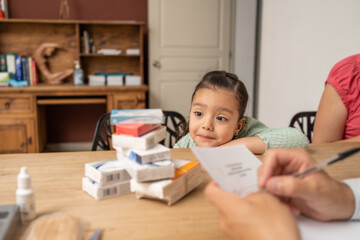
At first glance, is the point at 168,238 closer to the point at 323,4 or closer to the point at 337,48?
the point at 337,48

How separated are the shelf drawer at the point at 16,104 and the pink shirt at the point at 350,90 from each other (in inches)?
111

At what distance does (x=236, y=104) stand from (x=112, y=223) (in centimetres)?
80

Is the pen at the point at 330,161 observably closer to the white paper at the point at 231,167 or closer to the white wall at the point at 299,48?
the white paper at the point at 231,167

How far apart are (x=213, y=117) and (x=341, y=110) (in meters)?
0.74

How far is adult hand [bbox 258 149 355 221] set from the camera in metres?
0.54

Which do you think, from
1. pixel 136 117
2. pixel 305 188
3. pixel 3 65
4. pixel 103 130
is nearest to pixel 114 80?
pixel 3 65

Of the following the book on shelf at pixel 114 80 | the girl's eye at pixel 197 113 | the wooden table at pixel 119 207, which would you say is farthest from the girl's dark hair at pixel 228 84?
the book on shelf at pixel 114 80

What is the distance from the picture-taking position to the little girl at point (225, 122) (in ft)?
3.72

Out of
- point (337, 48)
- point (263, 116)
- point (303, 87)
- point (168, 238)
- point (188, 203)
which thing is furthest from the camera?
point (263, 116)

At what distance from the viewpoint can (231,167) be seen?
0.63 meters

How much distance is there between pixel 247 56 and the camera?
396 centimetres

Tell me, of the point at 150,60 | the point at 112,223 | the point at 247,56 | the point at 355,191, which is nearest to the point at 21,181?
the point at 112,223

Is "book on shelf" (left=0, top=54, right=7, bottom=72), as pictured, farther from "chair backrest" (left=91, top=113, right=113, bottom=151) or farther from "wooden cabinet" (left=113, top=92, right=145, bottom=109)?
"chair backrest" (left=91, top=113, right=113, bottom=151)

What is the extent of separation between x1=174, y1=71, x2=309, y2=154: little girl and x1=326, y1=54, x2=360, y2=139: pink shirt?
54cm
